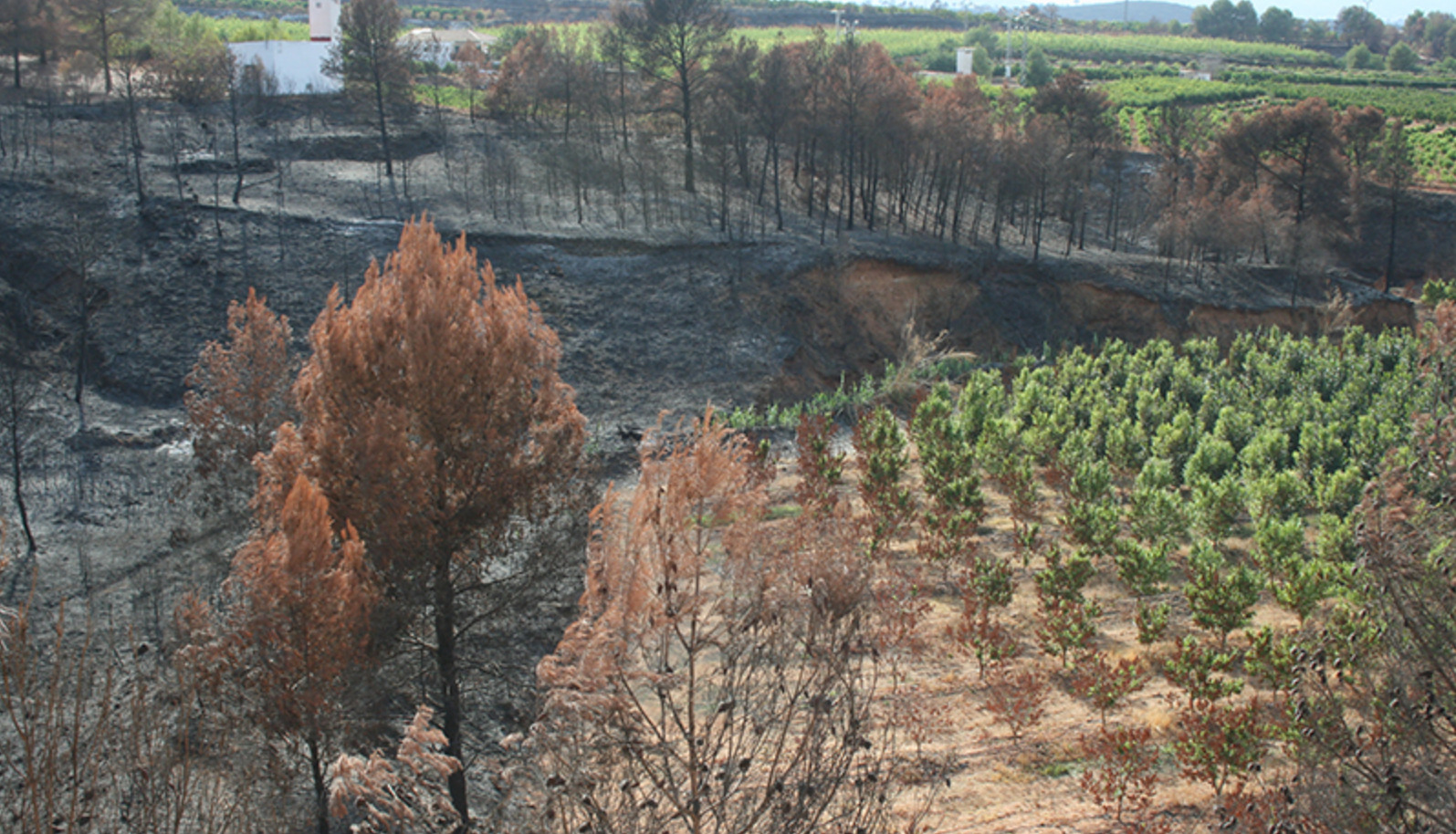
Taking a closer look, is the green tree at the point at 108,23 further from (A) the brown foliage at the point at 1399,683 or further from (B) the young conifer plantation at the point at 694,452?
(A) the brown foliage at the point at 1399,683

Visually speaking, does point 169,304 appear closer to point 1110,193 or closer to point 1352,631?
point 1352,631

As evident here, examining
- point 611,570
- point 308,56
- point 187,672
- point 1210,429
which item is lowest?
point 1210,429

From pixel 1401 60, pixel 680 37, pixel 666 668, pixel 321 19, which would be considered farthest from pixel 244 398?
pixel 1401 60

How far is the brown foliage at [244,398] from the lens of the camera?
11023 millimetres

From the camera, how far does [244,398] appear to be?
11055mm

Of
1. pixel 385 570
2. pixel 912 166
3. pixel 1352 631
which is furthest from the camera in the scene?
pixel 912 166

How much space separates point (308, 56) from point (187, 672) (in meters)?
38.1

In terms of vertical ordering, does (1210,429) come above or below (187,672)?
below

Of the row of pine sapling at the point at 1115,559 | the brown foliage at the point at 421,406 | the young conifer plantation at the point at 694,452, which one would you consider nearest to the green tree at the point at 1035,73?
the young conifer plantation at the point at 694,452

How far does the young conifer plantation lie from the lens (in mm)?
5738

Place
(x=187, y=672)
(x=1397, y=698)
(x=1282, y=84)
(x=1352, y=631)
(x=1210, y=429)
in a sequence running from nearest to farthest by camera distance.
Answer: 1. (x=1397, y=698)
2. (x=187, y=672)
3. (x=1352, y=631)
4. (x=1210, y=429)
5. (x=1282, y=84)

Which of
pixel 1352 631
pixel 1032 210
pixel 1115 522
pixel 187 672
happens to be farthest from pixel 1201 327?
pixel 187 672

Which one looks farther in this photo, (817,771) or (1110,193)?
(1110,193)

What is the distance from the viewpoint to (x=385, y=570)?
7.39 meters
